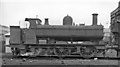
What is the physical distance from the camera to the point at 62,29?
14.4 m

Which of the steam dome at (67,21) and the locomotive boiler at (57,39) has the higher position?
the steam dome at (67,21)

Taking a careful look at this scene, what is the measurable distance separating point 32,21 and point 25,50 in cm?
269

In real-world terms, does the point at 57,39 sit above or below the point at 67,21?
below

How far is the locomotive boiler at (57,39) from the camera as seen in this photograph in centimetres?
1399

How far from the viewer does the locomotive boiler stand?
14.0 metres

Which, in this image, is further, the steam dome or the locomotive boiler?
the steam dome

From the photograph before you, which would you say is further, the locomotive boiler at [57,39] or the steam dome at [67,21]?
the steam dome at [67,21]

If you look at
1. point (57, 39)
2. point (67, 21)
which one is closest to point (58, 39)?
point (57, 39)

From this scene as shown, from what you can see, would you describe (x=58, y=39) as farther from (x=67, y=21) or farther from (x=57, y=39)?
(x=67, y=21)

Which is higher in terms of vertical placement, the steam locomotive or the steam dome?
the steam dome

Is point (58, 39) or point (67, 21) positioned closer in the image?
point (58, 39)

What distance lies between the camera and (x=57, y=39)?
576 inches

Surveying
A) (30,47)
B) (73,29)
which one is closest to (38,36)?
(30,47)

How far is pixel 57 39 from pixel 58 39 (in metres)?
0.09
